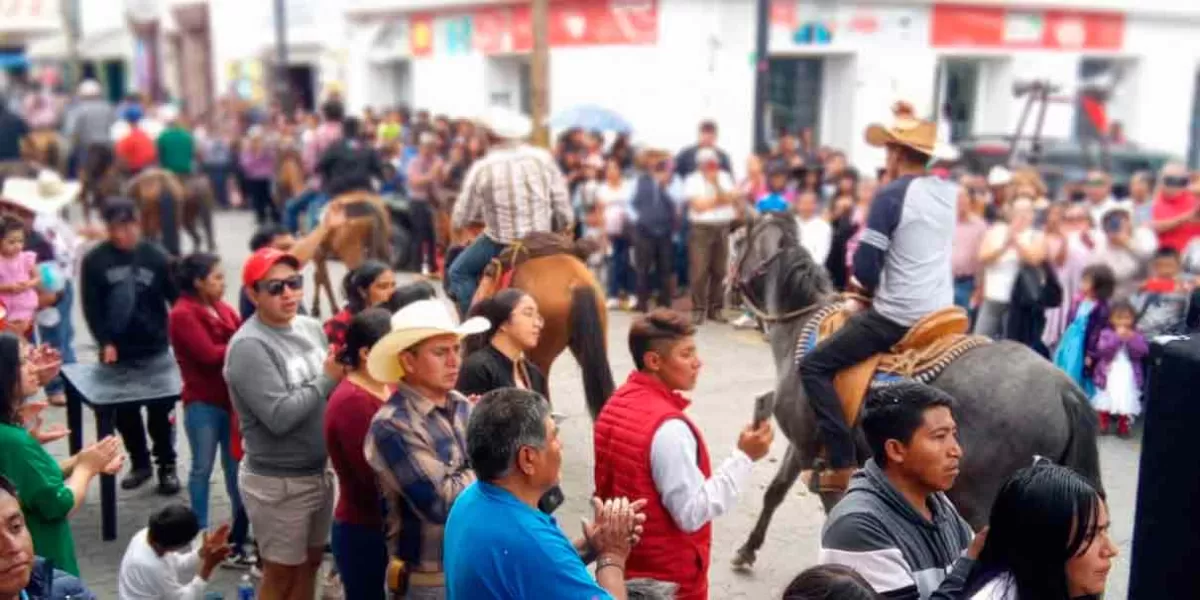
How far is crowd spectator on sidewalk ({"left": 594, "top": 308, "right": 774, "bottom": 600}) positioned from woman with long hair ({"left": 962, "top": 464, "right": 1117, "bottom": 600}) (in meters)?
1.08

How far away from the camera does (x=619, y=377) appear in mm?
9430

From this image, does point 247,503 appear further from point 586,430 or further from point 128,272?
point 586,430

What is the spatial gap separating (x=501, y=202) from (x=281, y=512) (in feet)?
10.1

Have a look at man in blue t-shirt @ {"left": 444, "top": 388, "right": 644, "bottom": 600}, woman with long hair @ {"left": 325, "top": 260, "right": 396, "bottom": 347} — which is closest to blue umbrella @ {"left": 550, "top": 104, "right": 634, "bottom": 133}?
woman with long hair @ {"left": 325, "top": 260, "right": 396, "bottom": 347}

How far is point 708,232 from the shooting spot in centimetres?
1204

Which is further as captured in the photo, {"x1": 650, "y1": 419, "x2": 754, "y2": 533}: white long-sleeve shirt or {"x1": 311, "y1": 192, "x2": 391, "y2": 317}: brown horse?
{"x1": 311, "y1": 192, "x2": 391, "y2": 317}: brown horse

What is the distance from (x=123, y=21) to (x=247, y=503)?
1435 inches

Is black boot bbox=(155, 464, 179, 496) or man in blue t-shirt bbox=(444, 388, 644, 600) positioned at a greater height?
man in blue t-shirt bbox=(444, 388, 644, 600)

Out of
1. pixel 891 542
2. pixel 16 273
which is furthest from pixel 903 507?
pixel 16 273

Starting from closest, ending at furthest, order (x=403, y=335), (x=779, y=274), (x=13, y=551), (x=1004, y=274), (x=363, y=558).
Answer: (x=13, y=551)
(x=403, y=335)
(x=363, y=558)
(x=779, y=274)
(x=1004, y=274)

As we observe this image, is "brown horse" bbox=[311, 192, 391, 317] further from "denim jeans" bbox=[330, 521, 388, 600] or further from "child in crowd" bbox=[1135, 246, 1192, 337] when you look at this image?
"denim jeans" bbox=[330, 521, 388, 600]

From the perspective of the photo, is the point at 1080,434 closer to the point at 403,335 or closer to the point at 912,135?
the point at 912,135

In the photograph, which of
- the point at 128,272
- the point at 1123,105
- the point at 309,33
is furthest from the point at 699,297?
the point at 309,33

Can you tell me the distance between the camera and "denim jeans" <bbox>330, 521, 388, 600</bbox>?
4297 millimetres
